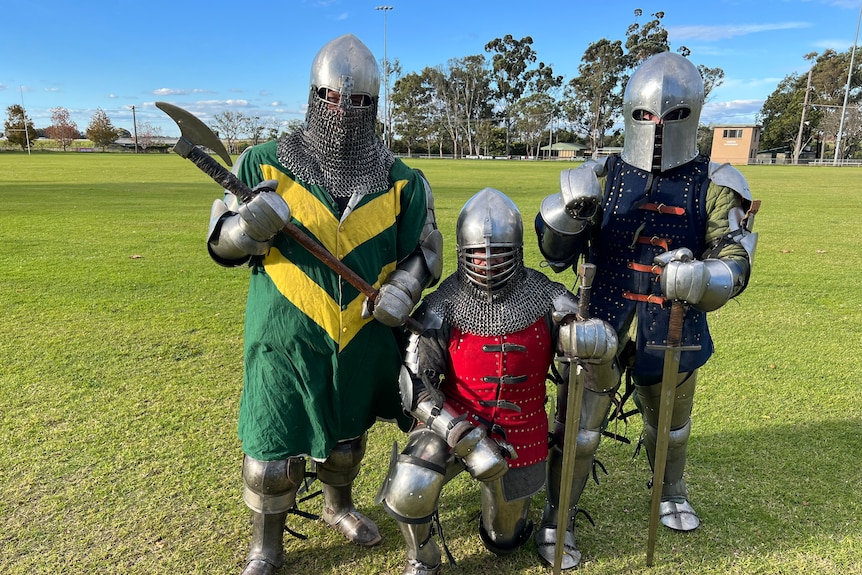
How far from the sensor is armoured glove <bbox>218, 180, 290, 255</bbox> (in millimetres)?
2205

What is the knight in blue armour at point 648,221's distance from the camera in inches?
106

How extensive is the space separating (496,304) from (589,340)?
468 millimetres

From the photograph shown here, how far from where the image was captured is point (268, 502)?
2656 mm

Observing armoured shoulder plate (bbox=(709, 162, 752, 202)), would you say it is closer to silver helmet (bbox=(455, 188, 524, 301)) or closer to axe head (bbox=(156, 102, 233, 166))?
silver helmet (bbox=(455, 188, 524, 301))

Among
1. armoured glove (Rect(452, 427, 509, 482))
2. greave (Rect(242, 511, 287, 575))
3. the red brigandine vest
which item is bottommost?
greave (Rect(242, 511, 287, 575))

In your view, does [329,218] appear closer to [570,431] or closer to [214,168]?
[214,168]

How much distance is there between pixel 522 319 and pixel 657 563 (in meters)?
1.56

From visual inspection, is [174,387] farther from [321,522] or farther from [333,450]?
[333,450]

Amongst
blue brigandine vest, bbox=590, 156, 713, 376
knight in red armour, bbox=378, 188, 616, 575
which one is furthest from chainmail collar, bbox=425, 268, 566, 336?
blue brigandine vest, bbox=590, 156, 713, 376

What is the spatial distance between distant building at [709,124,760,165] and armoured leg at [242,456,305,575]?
63230 mm

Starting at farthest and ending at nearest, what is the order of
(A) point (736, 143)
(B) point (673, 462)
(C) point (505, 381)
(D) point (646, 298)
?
(A) point (736, 143)
(B) point (673, 462)
(D) point (646, 298)
(C) point (505, 381)

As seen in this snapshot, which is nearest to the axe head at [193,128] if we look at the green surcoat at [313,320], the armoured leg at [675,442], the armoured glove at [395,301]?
the green surcoat at [313,320]

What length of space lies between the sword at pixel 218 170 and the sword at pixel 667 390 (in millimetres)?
1219

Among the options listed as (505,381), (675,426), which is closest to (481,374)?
(505,381)
